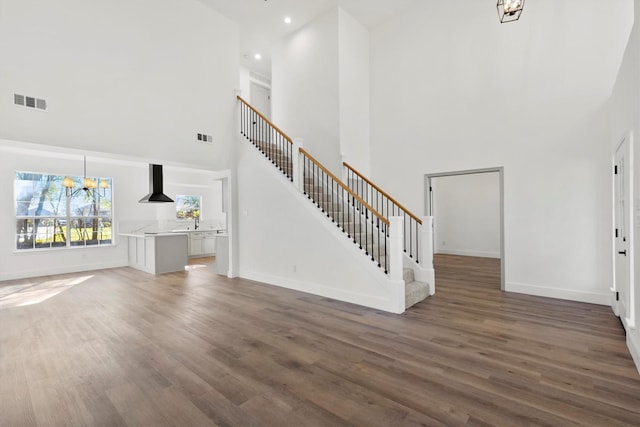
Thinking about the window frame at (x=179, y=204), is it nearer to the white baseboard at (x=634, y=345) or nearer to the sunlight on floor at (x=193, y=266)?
the sunlight on floor at (x=193, y=266)

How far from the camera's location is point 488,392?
2215 mm

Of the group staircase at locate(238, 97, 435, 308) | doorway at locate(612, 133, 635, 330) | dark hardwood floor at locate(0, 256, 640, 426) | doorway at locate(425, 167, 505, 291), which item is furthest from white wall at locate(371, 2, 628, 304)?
doorway at locate(425, 167, 505, 291)

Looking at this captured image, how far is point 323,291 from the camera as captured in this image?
15.8 feet

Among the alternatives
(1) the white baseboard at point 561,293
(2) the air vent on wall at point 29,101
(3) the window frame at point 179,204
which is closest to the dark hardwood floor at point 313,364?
(1) the white baseboard at point 561,293

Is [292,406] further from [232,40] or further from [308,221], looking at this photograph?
[232,40]

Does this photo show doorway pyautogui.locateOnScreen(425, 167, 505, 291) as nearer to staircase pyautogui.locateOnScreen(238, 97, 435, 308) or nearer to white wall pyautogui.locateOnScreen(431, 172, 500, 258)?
white wall pyautogui.locateOnScreen(431, 172, 500, 258)

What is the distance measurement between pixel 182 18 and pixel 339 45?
3.13 m

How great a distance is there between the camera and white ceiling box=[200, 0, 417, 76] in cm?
625

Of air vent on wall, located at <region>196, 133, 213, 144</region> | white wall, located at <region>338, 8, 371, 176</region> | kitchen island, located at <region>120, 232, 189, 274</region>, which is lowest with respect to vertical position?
kitchen island, located at <region>120, 232, 189, 274</region>

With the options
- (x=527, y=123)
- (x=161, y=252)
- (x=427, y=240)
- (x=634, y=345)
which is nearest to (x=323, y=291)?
(x=427, y=240)

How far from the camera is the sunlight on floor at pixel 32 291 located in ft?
Result: 15.9

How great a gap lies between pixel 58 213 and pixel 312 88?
7048mm

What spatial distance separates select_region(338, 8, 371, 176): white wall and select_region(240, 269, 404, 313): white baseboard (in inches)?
112

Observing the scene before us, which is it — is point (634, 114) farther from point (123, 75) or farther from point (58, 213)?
point (58, 213)
